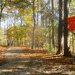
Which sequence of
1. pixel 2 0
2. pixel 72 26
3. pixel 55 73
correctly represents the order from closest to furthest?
pixel 55 73 → pixel 72 26 → pixel 2 0

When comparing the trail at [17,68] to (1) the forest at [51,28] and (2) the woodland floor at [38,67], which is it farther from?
(1) the forest at [51,28]

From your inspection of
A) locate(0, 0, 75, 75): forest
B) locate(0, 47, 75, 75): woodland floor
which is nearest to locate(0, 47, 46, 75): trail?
locate(0, 47, 75, 75): woodland floor

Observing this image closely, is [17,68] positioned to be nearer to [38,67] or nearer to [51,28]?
[38,67]

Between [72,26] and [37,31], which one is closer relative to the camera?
[72,26]

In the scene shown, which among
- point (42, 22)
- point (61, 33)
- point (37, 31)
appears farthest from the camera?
point (42, 22)

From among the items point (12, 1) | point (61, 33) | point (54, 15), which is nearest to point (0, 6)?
point (12, 1)

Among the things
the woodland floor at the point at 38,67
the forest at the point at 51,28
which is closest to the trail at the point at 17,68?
the woodland floor at the point at 38,67

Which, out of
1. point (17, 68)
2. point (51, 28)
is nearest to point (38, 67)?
point (17, 68)

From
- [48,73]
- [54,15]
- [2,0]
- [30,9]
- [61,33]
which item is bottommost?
[48,73]

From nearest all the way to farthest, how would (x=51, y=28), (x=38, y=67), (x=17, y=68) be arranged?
(x=17, y=68)
(x=38, y=67)
(x=51, y=28)

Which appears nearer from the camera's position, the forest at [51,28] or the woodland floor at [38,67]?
the woodland floor at [38,67]

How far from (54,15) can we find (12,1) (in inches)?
268

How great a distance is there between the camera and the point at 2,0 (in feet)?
62.7

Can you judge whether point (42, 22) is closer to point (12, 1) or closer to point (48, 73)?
point (12, 1)
